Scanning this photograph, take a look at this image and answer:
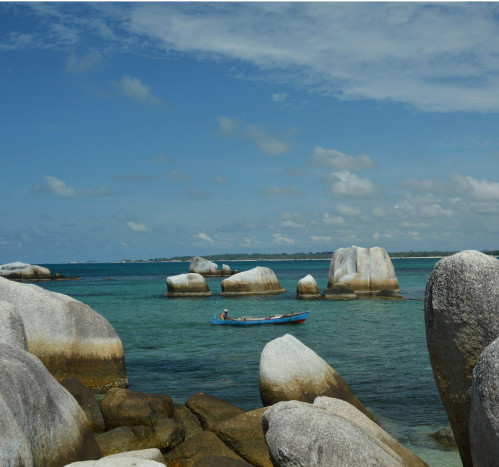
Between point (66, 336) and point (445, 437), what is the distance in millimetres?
9218

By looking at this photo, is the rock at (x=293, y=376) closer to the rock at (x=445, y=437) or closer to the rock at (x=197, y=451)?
the rock at (x=445, y=437)

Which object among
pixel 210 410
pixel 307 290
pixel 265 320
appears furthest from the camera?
pixel 307 290

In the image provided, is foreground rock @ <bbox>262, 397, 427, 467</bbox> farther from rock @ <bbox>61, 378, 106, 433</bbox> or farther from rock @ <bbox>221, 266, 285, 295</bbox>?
rock @ <bbox>221, 266, 285, 295</bbox>

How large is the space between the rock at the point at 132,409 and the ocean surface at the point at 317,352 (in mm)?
2927

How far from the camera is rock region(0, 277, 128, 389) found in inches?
570

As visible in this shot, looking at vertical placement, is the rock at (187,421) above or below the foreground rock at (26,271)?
below

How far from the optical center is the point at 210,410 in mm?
11586

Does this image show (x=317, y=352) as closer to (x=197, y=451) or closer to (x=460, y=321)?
(x=197, y=451)

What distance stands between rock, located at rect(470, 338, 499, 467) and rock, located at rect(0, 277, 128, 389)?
11726 mm

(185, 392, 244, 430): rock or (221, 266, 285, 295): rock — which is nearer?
(185, 392, 244, 430): rock

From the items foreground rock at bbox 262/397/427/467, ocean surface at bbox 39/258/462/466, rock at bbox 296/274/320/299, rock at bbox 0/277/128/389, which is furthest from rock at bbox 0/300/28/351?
rock at bbox 296/274/320/299

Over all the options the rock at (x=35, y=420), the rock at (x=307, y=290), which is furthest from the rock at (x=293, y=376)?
the rock at (x=307, y=290)

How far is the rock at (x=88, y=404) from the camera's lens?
11.7 meters

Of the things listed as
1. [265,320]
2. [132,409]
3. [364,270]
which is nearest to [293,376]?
[132,409]
